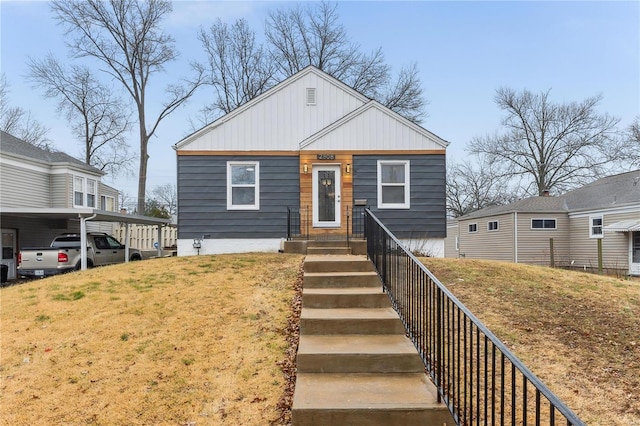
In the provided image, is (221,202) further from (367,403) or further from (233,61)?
(233,61)

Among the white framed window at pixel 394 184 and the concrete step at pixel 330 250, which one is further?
the white framed window at pixel 394 184

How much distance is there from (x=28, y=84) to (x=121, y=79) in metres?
4.96

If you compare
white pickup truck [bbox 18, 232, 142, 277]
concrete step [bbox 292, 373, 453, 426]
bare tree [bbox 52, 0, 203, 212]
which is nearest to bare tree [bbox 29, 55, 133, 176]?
bare tree [bbox 52, 0, 203, 212]

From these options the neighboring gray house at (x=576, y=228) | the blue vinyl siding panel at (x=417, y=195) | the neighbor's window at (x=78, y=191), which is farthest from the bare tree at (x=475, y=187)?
the neighbor's window at (x=78, y=191)

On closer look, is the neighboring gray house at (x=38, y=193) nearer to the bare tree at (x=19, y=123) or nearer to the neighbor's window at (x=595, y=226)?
the bare tree at (x=19, y=123)

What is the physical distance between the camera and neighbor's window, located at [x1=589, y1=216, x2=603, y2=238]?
1873 centimetres

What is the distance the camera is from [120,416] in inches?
128

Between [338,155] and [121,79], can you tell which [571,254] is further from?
[121,79]

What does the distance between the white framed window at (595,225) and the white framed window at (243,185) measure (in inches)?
651

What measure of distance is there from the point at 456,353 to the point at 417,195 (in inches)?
292

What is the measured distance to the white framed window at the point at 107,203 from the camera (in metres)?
21.1

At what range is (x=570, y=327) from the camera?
5102mm

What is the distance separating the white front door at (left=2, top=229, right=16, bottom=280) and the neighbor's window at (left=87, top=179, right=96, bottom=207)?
13.4ft

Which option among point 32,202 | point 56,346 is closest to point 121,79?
point 32,202
